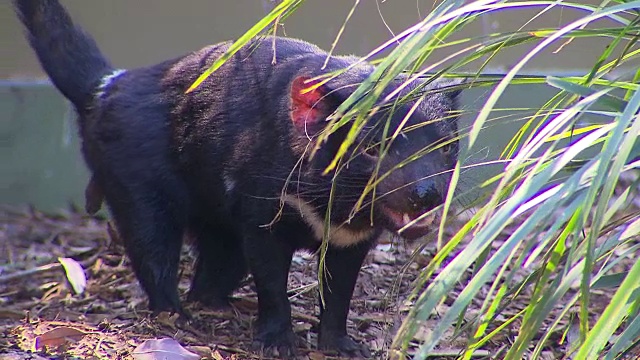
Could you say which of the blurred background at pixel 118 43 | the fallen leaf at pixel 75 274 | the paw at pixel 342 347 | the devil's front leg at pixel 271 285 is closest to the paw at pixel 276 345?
the devil's front leg at pixel 271 285

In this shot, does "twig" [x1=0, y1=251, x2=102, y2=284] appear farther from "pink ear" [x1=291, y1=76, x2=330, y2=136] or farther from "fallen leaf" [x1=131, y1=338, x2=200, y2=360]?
"pink ear" [x1=291, y1=76, x2=330, y2=136]

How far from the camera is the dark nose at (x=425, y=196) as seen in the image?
265 cm

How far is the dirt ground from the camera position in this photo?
114 inches

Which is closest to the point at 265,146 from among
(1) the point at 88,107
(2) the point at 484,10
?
(1) the point at 88,107

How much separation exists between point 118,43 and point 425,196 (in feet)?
9.14

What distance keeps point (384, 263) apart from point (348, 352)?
3.42ft

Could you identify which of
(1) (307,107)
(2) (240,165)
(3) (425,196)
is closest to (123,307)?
(2) (240,165)

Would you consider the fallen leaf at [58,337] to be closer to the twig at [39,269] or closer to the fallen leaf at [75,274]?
the fallen leaf at [75,274]

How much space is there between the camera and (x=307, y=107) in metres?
2.94

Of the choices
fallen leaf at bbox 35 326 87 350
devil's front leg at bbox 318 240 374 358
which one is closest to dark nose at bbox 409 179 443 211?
devil's front leg at bbox 318 240 374 358

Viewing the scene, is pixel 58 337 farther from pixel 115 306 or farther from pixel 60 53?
pixel 60 53

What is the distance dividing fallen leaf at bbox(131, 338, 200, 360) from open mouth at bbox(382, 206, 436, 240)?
69 cm

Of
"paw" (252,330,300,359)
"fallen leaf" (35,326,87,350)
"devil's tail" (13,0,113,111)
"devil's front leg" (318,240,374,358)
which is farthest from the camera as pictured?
"devil's tail" (13,0,113,111)

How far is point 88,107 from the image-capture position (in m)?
3.64
